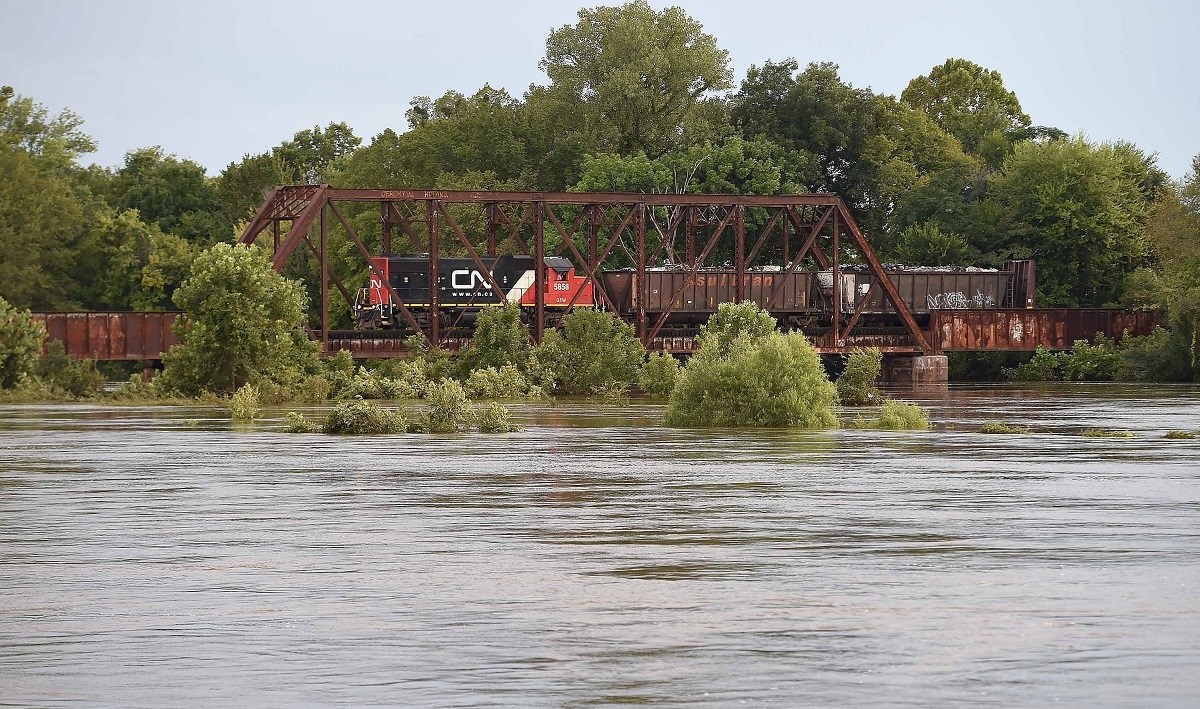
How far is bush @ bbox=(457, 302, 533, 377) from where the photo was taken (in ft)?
212

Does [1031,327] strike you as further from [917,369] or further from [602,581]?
[602,581]

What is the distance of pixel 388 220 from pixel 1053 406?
33.8 metres

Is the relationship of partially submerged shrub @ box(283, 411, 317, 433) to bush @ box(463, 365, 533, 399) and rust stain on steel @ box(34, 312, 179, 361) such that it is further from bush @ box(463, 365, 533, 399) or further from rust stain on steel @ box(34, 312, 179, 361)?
rust stain on steel @ box(34, 312, 179, 361)

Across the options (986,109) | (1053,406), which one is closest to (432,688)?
(1053,406)

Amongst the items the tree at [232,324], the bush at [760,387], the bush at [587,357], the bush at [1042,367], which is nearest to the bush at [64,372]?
the tree at [232,324]

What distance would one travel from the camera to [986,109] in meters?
133

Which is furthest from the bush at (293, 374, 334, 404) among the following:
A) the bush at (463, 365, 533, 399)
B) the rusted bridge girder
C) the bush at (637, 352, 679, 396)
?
the bush at (637, 352, 679, 396)

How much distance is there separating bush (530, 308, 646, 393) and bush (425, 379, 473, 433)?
76.7ft

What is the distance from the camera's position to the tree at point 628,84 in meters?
107

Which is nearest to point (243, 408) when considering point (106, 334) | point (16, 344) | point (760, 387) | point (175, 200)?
point (760, 387)

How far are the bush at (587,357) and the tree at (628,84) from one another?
41.6 meters

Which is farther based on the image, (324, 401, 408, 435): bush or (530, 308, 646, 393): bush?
(530, 308, 646, 393): bush

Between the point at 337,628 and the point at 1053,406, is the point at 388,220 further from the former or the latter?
the point at 337,628

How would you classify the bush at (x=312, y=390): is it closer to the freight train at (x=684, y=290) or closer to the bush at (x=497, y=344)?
the bush at (x=497, y=344)
